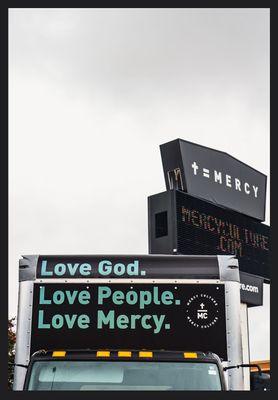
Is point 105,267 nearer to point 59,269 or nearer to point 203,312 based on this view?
point 59,269

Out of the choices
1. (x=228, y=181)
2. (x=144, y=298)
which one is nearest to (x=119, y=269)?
(x=144, y=298)

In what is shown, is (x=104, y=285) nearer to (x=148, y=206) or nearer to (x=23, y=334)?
(x=23, y=334)

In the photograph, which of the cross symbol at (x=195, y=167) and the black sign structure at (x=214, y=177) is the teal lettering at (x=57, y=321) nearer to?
Answer: the black sign structure at (x=214, y=177)

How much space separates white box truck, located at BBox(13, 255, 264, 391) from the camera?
874 cm

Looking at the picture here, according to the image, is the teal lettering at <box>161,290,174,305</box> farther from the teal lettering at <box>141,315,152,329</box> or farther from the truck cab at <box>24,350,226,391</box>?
the truck cab at <box>24,350,226,391</box>

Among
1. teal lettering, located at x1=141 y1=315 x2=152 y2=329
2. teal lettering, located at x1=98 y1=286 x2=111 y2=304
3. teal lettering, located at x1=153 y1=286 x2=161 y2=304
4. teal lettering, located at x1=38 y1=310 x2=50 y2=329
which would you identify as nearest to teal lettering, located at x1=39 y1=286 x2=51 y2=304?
teal lettering, located at x1=38 y1=310 x2=50 y2=329

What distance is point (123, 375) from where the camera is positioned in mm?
7906

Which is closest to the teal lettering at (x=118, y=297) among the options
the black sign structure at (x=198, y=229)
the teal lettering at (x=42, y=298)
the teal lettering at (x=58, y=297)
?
the teal lettering at (x=58, y=297)

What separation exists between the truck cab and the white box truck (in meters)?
0.17

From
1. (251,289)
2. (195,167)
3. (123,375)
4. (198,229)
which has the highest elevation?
(195,167)

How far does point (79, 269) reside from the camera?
29.8 feet

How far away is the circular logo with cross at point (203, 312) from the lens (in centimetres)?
887

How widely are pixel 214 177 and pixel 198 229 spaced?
3.46 metres

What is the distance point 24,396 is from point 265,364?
42.8 metres
